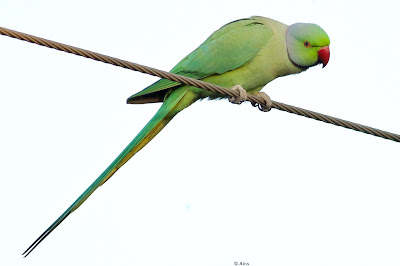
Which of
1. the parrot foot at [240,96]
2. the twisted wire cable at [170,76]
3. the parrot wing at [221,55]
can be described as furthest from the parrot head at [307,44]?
the twisted wire cable at [170,76]

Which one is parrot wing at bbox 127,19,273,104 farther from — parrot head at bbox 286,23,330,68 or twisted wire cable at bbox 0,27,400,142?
twisted wire cable at bbox 0,27,400,142

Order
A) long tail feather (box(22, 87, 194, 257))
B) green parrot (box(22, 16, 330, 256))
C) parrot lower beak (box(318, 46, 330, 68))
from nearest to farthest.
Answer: long tail feather (box(22, 87, 194, 257)) < green parrot (box(22, 16, 330, 256)) < parrot lower beak (box(318, 46, 330, 68))

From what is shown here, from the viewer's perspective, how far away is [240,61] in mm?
5031

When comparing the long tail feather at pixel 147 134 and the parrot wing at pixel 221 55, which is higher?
the parrot wing at pixel 221 55

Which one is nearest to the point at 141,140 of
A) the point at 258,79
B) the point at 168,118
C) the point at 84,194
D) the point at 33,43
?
the point at 168,118

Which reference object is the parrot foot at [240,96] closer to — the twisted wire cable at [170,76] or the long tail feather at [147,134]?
the twisted wire cable at [170,76]

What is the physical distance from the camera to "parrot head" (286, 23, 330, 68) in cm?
517

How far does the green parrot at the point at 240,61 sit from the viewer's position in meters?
4.96

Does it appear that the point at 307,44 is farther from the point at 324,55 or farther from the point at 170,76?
the point at 170,76

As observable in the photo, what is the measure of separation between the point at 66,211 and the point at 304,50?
2326 mm

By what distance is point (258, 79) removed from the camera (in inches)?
200

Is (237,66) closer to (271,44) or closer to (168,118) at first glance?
(271,44)

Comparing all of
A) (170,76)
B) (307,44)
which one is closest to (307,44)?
(307,44)

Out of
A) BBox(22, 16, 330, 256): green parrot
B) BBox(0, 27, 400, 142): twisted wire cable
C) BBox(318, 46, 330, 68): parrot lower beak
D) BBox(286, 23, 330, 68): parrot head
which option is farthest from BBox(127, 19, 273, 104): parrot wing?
BBox(0, 27, 400, 142): twisted wire cable
